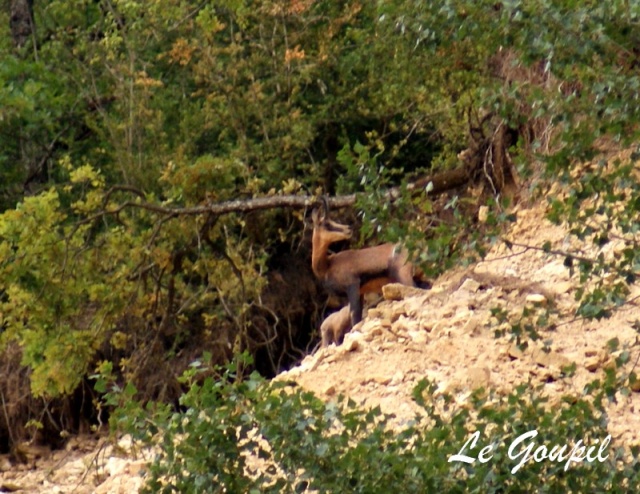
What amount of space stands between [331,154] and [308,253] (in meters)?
1.01

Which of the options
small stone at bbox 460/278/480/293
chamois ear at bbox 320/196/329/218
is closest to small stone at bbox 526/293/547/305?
small stone at bbox 460/278/480/293

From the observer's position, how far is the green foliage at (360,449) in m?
5.15

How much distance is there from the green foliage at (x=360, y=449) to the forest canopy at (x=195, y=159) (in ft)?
10.2

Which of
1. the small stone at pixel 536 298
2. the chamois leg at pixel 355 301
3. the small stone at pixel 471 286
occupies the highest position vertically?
the small stone at pixel 536 298

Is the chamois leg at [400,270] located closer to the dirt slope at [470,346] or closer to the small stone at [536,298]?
the dirt slope at [470,346]

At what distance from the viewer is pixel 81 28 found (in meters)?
14.8

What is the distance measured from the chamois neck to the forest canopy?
0.42m

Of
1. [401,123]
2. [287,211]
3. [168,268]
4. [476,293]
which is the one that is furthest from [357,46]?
[476,293]

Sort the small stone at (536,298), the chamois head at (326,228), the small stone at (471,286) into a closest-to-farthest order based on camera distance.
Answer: the small stone at (536,298)
the small stone at (471,286)
the chamois head at (326,228)

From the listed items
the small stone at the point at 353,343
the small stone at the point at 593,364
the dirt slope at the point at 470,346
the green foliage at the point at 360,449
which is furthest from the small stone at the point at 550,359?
the green foliage at the point at 360,449

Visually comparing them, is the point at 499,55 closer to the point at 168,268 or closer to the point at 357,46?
the point at 357,46

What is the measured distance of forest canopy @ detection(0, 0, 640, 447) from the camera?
10.2 m

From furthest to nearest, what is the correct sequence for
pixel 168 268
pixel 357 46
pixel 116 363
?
1. pixel 357 46
2. pixel 116 363
3. pixel 168 268

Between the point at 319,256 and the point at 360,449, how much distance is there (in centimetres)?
601
